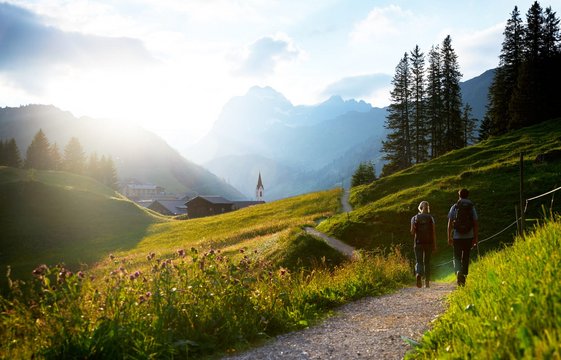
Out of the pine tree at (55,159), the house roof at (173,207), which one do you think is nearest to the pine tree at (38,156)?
the pine tree at (55,159)

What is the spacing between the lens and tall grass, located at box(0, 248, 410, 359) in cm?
588

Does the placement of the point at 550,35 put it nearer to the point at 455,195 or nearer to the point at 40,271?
the point at 455,195

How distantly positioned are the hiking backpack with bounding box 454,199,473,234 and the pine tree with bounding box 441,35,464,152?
6590 centimetres

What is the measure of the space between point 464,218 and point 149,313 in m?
9.42

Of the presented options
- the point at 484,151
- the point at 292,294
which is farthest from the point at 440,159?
the point at 292,294

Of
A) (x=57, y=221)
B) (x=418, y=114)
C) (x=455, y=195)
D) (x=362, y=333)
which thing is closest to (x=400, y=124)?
(x=418, y=114)

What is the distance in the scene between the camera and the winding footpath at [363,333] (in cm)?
679

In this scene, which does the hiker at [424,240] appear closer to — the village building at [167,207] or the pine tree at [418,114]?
the pine tree at [418,114]

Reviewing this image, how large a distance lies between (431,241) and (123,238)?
56.2 meters

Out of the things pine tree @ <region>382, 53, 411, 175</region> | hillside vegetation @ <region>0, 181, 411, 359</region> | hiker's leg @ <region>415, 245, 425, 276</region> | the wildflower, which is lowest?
hiker's leg @ <region>415, 245, 425, 276</region>

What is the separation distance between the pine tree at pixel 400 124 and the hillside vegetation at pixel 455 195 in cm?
2339

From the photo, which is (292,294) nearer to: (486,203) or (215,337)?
(215,337)

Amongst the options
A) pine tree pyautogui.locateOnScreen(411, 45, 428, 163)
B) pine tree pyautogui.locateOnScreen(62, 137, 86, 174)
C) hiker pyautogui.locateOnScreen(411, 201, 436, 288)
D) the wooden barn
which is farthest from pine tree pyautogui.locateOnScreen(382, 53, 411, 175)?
pine tree pyautogui.locateOnScreen(62, 137, 86, 174)

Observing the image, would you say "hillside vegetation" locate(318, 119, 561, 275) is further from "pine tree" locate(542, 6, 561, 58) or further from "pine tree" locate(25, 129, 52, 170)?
"pine tree" locate(25, 129, 52, 170)
